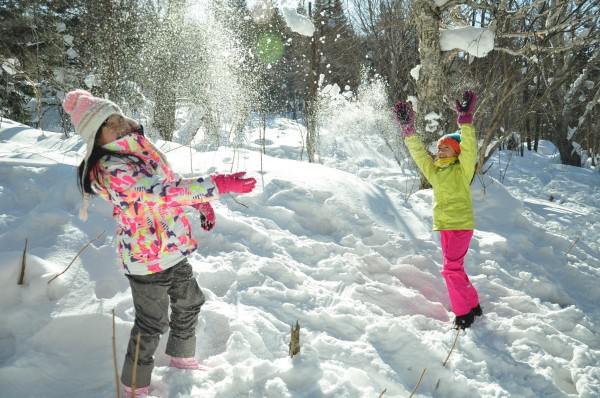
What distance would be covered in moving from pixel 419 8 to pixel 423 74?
72 centimetres

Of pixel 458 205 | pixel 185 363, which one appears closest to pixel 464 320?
pixel 458 205

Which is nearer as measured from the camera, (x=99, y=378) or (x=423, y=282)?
(x=99, y=378)

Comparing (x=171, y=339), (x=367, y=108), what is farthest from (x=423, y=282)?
(x=367, y=108)

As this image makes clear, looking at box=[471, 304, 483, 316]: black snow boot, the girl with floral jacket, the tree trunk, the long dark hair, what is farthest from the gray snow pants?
the tree trunk

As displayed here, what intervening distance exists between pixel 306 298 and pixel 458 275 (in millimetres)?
1019

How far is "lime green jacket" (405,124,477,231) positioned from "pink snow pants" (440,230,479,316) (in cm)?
7

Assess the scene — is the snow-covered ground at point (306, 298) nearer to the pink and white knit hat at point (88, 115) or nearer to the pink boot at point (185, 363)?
the pink boot at point (185, 363)

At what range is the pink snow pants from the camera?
2520 millimetres

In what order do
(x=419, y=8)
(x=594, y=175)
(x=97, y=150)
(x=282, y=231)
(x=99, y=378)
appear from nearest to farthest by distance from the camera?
(x=97, y=150) < (x=99, y=378) < (x=282, y=231) < (x=419, y=8) < (x=594, y=175)

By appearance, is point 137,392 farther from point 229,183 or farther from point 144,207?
point 229,183

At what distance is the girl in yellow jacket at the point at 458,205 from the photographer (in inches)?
100

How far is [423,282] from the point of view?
3.01 m

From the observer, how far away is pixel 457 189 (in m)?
2.71

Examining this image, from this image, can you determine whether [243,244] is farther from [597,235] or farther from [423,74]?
[597,235]
